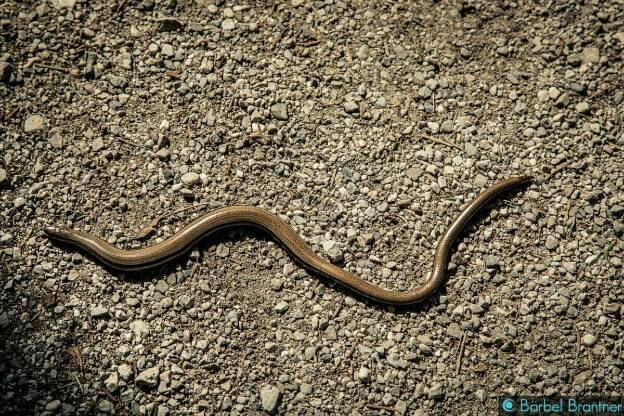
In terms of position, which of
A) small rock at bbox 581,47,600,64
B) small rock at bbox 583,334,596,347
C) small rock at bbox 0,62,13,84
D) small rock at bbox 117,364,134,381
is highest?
small rock at bbox 0,62,13,84

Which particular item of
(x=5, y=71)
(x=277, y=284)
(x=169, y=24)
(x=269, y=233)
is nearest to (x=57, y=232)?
(x=5, y=71)

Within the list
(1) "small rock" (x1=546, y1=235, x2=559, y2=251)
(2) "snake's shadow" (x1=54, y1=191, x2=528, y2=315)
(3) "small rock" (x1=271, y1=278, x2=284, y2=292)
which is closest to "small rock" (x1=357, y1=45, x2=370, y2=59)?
(2) "snake's shadow" (x1=54, y1=191, x2=528, y2=315)

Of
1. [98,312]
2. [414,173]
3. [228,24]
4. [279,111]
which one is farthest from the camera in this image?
[228,24]

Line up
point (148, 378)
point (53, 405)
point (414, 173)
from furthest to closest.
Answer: point (414, 173), point (148, 378), point (53, 405)

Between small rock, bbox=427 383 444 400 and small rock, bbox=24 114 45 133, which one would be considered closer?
small rock, bbox=427 383 444 400

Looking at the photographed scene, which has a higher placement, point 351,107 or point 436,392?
point 351,107

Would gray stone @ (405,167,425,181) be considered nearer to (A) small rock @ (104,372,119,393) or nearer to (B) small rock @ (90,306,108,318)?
(B) small rock @ (90,306,108,318)

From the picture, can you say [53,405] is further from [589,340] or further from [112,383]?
[589,340]

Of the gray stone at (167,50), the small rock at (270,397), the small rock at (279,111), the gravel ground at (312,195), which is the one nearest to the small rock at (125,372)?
the gravel ground at (312,195)
